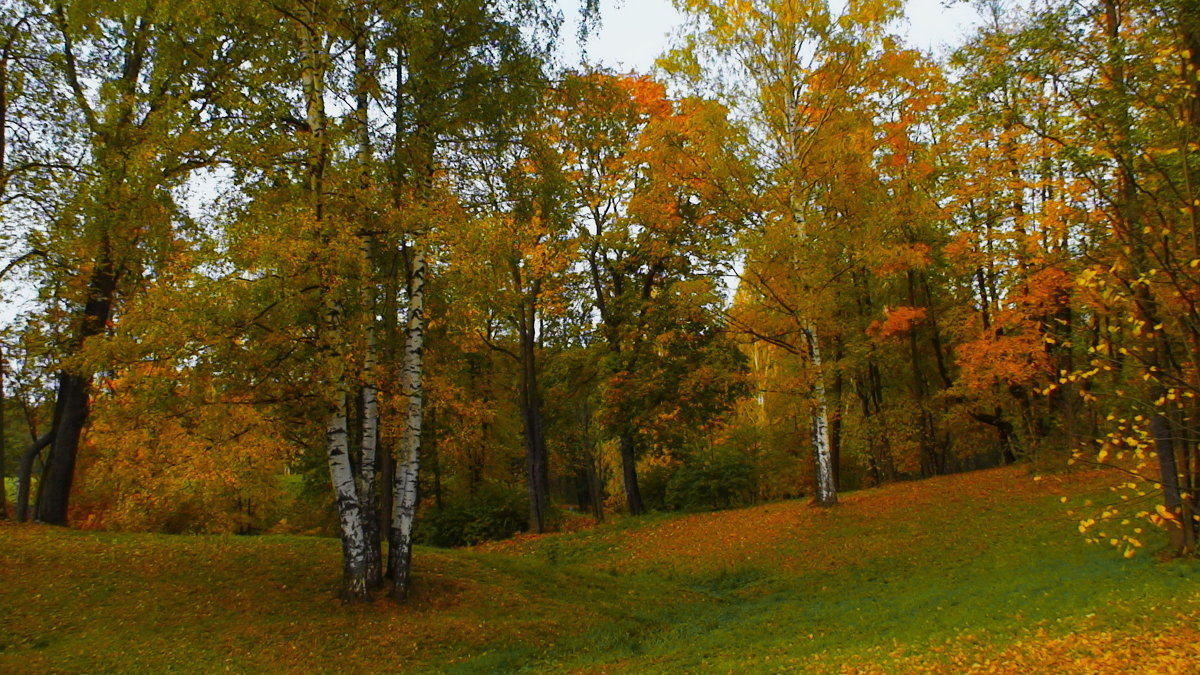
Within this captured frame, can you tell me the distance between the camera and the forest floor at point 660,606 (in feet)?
24.4

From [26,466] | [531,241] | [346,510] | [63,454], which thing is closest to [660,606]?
[346,510]

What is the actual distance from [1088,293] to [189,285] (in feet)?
34.9

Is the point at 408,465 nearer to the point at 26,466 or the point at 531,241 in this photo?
the point at 531,241

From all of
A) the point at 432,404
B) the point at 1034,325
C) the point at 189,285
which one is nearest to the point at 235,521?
the point at 432,404

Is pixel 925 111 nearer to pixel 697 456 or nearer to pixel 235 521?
pixel 697 456

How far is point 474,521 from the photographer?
23.2 metres

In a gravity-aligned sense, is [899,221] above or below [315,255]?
above

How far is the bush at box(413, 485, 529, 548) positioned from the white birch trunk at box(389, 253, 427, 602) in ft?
40.0

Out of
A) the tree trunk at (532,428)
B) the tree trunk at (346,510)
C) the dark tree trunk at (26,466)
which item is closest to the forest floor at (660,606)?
the tree trunk at (346,510)

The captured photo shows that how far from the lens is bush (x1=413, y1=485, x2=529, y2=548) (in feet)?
75.3

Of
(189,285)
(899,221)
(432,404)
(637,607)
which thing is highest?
(899,221)

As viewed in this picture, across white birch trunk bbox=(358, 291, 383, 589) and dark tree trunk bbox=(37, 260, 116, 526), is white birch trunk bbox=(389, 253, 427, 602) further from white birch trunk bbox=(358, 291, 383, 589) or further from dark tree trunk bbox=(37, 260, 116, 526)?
dark tree trunk bbox=(37, 260, 116, 526)

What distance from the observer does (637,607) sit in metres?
12.6

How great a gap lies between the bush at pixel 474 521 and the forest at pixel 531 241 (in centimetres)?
10
